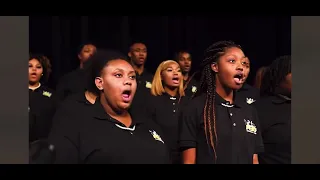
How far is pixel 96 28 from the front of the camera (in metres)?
4.51

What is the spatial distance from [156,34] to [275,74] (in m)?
1.02

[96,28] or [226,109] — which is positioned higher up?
[96,28]

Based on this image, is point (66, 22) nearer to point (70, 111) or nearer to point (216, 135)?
point (70, 111)

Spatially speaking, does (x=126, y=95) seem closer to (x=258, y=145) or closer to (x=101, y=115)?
(x=101, y=115)

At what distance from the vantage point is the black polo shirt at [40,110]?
446 cm

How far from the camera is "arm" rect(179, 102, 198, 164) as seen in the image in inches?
172

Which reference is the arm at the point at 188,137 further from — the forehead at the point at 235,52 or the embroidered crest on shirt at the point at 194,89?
the forehead at the point at 235,52

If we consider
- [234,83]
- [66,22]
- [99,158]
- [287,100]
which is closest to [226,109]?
[234,83]

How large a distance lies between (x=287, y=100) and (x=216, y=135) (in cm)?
69

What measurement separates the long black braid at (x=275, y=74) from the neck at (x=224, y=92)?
12.2 inches

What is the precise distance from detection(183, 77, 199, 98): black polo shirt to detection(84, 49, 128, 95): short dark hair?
54 centimetres

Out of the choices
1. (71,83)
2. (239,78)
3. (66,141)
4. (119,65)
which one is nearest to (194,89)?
(239,78)

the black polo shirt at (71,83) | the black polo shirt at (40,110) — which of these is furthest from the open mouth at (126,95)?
the black polo shirt at (40,110)

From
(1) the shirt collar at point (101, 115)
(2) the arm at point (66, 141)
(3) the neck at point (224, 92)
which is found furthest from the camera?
(3) the neck at point (224, 92)
